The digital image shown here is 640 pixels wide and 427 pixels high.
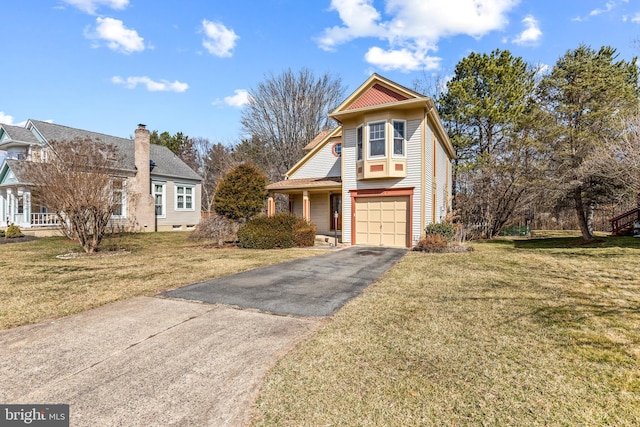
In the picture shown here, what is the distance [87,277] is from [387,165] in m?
11.1

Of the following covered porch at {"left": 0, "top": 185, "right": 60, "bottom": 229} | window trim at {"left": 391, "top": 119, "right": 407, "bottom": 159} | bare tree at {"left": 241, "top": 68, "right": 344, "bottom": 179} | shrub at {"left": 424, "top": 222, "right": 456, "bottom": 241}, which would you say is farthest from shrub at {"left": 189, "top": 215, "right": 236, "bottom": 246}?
bare tree at {"left": 241, "top": 68, "right": 344, "bottom": 179}

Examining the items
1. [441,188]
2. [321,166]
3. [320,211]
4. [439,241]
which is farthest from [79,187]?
[441,188]

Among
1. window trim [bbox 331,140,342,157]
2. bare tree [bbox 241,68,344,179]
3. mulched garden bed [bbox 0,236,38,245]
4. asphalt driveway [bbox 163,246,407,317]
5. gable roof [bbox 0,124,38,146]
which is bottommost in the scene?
mulched garden bed [bbox 0,236,38,245]

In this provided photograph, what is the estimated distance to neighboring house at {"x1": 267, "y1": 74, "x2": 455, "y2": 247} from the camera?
13422mm

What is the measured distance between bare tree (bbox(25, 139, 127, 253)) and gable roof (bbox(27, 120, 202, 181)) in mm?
8242

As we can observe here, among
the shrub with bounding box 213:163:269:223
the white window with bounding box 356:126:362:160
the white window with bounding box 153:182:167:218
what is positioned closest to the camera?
the white window with bounding box 356:126:362:160

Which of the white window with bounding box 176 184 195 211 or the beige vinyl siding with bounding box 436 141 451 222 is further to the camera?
the white window with bounding box 176 184 195 211

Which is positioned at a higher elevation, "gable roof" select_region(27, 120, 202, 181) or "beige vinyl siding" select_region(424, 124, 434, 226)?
"gable roof" select_region(27, 120, 202, 181)

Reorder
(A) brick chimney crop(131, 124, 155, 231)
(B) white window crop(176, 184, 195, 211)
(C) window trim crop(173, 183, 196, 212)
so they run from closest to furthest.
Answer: (A) brick chimney crop(131, 124, 155, 231)
(C) window trim crop(173, 183, 196, 212)
(B) white window crop(176, 184, 195, 211)

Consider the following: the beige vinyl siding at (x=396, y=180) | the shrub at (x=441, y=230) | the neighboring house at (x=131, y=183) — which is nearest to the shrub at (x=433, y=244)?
the shrub at (x=441, y=230)

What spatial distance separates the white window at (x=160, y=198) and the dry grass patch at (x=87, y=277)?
12.5m

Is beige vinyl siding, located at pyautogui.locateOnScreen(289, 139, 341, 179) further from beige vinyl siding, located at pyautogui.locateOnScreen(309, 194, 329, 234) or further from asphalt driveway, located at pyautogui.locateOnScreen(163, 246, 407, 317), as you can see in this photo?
asphalt driveway, located at pyautogui.locateOnScreen(163, 246, 407, 317)

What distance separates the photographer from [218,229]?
15.0 m

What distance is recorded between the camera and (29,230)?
19.4 metres
